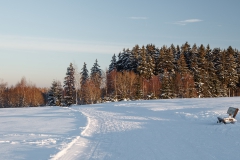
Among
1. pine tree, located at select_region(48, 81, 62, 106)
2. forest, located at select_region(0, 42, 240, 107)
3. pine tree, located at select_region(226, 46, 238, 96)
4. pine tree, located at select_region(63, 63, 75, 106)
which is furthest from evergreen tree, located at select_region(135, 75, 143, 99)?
pine tree, located at select_region(226, 46, 238, 96)

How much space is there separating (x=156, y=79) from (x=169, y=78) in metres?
4.97

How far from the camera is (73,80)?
6253cm

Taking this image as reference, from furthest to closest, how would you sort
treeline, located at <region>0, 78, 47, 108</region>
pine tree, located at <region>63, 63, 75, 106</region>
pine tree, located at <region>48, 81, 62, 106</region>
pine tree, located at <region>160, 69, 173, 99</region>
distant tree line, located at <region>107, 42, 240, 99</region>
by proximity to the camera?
treeline, located at <region>0, 78, 47, 108</region> → pine tree, located at <region>48, 81, 62, 106</region> → pine tree, located at <region>63, 63, 75, 106</region> → distant tree line, located at <region>107, 42, 240, 99</region> → pine tree, located at <region>160, 69, 173, 99</region>

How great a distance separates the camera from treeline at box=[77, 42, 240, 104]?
188 ft

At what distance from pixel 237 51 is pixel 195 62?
61.7 ft

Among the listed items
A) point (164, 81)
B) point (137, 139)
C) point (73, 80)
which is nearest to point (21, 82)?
point (73, 80)

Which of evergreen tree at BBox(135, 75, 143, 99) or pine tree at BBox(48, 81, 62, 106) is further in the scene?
pine tree at BBox(48, 81, 62, 106)

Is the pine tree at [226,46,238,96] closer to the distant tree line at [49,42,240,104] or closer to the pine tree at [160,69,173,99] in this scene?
the distant tree line at [49,42,240,104]

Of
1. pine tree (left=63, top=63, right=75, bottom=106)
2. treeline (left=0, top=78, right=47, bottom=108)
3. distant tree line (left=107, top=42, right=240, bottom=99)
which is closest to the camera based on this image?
distant tree line (left=107, top=42, right=240, bottom=99)

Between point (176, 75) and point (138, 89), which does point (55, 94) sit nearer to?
point (138, 89)

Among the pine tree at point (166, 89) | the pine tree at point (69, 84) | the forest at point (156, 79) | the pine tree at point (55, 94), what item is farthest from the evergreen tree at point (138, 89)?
the pine tree at point (55, 94)

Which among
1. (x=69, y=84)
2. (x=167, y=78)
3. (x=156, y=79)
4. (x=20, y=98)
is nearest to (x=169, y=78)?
(x=167, y=78)

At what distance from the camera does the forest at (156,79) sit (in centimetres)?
5741

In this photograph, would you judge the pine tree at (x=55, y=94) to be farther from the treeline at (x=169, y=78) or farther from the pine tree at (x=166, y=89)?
the pine tree at (x=166, y=89)
